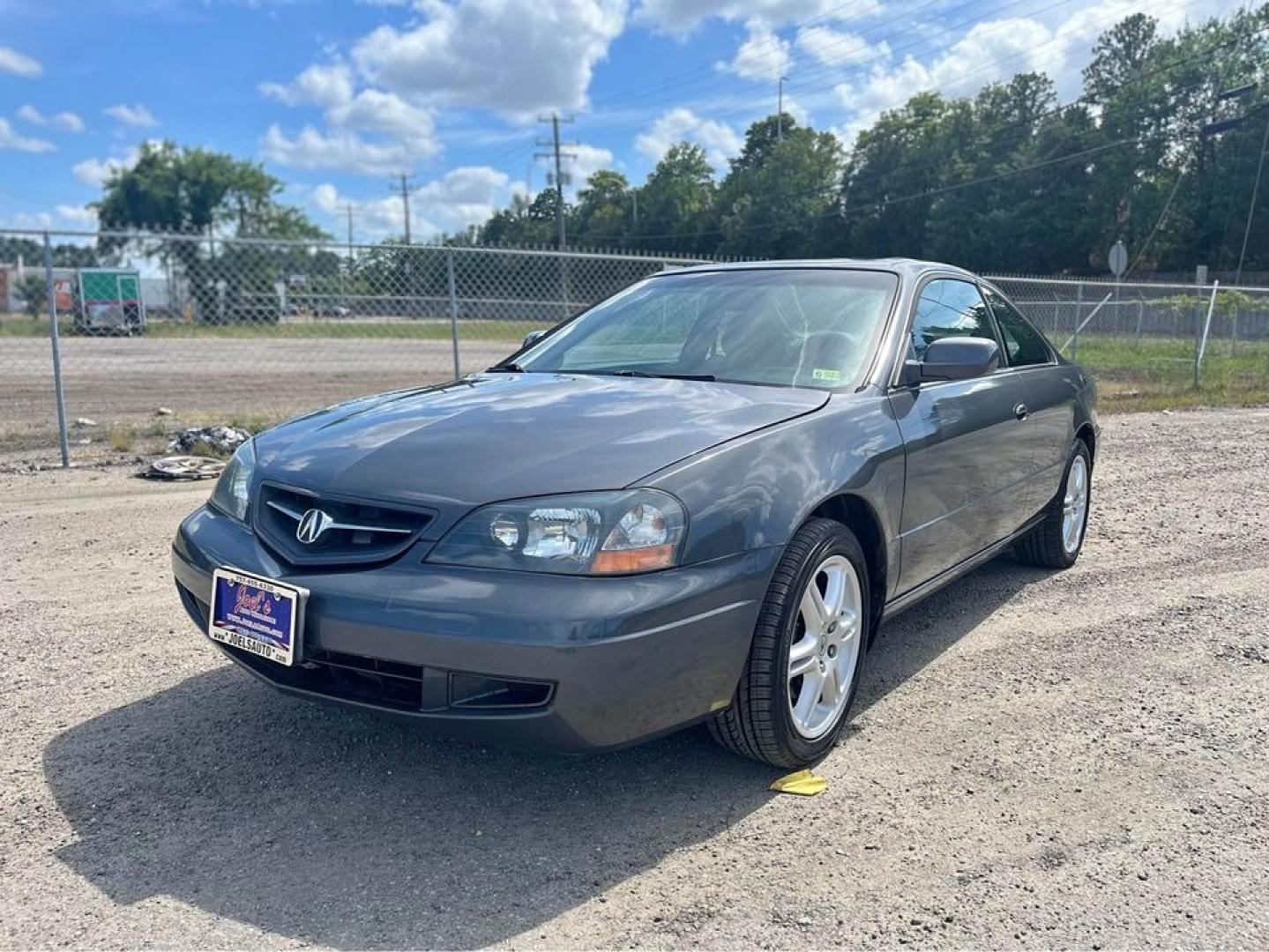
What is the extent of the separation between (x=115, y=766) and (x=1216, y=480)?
7.83 metres

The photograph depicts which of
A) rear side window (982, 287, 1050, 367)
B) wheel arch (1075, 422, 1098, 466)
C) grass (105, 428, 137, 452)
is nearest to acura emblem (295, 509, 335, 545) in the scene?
rear side window (982, 287, 1050, 367)

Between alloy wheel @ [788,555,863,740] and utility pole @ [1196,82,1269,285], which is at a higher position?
utility pole @ [1196,82,1269,285]

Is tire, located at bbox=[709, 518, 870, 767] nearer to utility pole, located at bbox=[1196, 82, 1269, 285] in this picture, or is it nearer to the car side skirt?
the car side skirt

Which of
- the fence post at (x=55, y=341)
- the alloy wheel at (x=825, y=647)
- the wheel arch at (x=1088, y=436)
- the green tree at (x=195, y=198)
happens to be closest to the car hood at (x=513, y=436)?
the alloy wheel at (x=825, y=647)

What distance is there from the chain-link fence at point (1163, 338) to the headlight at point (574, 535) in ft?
47.2

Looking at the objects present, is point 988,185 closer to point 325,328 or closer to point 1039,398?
point 325,328

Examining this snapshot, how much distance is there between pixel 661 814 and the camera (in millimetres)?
2705

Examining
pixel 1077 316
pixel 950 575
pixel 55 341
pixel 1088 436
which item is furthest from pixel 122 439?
pixel 1077 316

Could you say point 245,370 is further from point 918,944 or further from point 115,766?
point 918,944

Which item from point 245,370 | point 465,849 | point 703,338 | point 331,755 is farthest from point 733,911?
point 245,370

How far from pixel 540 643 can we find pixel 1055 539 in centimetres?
364

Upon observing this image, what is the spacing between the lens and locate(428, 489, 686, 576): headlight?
2.37 m

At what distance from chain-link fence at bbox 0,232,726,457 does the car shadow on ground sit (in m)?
5.08

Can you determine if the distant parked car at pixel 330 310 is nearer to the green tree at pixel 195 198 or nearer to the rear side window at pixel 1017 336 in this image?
the rear side window at pixel 1017 336
